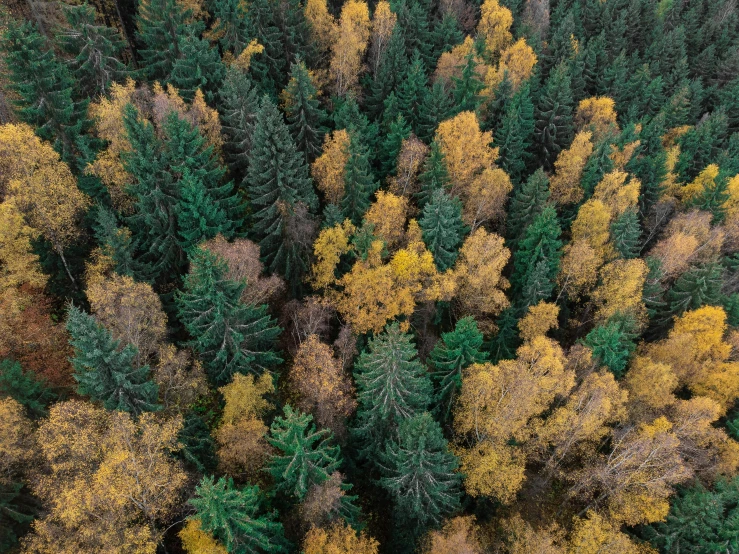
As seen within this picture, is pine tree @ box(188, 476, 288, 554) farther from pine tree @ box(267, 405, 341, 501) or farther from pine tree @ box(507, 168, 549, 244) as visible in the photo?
pine tree @ box(507, 168, 549, 244)

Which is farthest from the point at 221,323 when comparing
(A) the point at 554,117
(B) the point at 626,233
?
(A) the point at 554,117

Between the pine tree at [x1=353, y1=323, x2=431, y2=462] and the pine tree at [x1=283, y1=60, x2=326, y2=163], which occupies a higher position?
the pine tree at [x1=283, y1=60, x2=326, y2=163]

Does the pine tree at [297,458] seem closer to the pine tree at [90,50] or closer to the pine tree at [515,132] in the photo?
the pine tree at [90,50]

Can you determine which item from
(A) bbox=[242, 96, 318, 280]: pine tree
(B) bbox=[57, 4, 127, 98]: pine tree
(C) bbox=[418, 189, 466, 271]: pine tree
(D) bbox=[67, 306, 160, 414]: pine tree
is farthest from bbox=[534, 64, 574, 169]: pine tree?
(D) bbox=[67, 306, 160, 414]: pine tree

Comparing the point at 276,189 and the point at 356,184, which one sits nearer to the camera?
the point at 276,189

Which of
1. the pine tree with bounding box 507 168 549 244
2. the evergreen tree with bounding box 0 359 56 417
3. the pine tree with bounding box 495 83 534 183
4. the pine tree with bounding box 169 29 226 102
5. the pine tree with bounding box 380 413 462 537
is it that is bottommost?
the pine tree with bounding box 380 413 462 537

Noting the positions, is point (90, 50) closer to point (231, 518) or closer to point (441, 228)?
point (441, 228)
